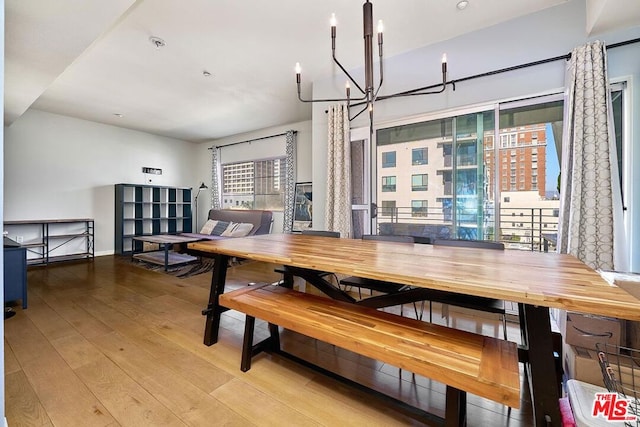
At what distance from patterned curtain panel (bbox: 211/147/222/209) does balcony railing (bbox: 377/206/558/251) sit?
4774mm

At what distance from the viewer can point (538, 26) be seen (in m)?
2.52

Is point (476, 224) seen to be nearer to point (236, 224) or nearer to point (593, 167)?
point (593, 167)

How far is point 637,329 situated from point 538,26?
2.55 metres

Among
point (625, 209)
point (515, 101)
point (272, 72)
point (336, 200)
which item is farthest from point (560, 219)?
point (272, 72)

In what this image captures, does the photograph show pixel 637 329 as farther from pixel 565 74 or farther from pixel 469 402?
pixel 565 74

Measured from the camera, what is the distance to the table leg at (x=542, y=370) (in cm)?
105

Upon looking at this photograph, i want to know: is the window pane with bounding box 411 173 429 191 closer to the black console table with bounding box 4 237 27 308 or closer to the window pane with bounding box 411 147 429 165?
the window pane with bounding box 411 147 429 165

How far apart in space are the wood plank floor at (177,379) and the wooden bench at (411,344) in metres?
0.28

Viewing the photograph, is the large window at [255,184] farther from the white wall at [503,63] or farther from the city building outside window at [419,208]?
the city building outside window at [419,208]

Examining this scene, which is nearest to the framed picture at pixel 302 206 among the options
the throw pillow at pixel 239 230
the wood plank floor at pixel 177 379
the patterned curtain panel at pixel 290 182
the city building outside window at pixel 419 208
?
the patterned curtain panel at pixel 290 182

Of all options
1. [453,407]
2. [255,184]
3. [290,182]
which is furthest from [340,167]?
[255,184]

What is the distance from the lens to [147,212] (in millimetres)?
6320

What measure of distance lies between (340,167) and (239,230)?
3000 millimetres

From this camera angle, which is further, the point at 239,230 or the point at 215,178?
the point at 215,178
